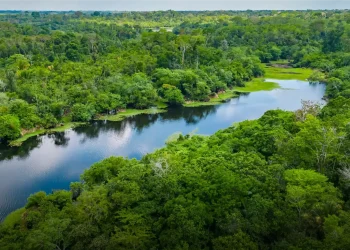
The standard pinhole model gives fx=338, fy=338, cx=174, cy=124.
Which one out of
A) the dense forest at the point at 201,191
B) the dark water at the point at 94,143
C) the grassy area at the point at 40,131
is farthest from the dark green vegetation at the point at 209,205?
the grassy area at the point at 40,131

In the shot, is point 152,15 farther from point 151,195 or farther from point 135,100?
point 151,195

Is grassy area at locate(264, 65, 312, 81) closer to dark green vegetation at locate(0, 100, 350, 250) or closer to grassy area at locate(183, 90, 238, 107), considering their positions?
grassy area at locate(183, 90, 238, 107)

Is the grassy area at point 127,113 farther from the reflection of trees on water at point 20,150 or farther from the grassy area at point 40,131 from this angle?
→ the reflection of trees on water at point 20,150

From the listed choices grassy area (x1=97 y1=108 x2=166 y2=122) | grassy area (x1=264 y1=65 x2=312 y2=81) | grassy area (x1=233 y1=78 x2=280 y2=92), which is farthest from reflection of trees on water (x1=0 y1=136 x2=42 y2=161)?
grassy area (x1=264 y1=65 x2=312 y2=81)

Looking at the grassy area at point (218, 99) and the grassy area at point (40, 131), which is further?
the grassy area at point (218, 99)

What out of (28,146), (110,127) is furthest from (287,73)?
(28,146)
